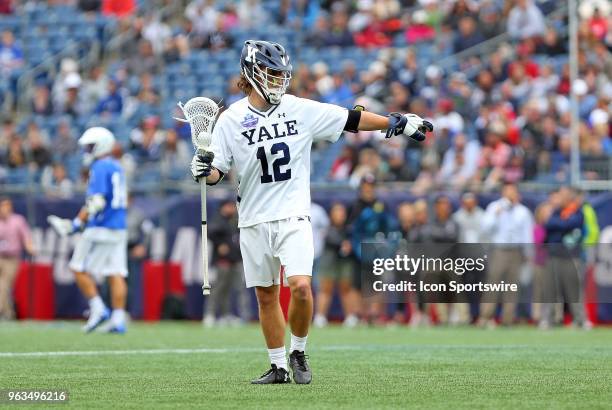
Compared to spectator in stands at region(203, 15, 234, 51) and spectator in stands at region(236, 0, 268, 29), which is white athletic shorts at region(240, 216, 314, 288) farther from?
spectator in stands at region(236, 0, 268, 29)

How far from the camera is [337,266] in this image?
2206 cm

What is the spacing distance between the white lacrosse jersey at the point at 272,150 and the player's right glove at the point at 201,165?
0.55 feet

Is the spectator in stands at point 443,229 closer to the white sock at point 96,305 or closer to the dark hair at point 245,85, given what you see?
the white sock at point 96,305

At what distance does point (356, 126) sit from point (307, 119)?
0.36m

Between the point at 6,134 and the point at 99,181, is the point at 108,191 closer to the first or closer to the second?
the point at 99,181

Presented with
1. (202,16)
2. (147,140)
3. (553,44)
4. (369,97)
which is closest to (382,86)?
(369,97)

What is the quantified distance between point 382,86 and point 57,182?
19.3ft

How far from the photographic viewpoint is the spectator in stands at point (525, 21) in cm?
2452

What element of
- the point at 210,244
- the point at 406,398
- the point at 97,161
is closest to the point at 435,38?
the point at 210,244

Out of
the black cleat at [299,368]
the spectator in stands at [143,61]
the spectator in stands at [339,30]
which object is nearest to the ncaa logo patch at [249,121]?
the black cleat at [299,368]

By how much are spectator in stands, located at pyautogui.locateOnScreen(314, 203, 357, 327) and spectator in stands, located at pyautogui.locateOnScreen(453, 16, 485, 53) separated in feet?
14.9

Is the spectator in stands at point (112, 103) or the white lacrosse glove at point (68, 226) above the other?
the spectator in stands at point (112, 103)

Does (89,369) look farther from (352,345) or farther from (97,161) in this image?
(97,161)

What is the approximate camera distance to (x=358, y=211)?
2164 cm
